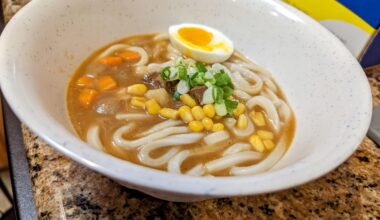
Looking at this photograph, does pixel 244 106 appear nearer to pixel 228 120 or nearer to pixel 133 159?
pixel 228 120

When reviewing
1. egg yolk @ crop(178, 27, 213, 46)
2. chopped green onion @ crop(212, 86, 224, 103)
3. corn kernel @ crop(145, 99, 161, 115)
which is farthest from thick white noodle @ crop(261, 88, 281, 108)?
corn kernel @ crop(145, 99, 161, 115)

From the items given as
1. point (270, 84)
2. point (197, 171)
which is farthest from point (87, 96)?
point (270, 84)

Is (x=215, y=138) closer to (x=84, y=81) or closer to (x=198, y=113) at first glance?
(x=198, y=113)

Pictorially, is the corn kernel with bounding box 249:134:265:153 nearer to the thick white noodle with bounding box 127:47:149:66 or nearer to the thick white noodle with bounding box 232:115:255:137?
the thick white noodle with bounding box 232:115:255:137

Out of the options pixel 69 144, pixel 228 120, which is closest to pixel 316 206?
pixel 228 120

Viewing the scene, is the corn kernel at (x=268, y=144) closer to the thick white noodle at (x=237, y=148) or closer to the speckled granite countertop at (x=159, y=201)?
the thick white noodle at (x=237, y=148)
